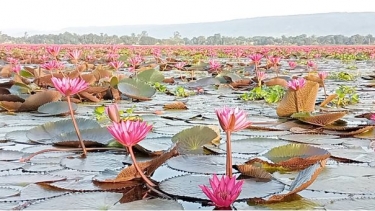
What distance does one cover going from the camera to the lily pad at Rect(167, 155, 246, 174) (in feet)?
4.86

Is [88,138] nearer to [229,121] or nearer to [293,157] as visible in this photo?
[293,157]

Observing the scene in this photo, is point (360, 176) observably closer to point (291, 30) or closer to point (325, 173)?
point (325, 173)

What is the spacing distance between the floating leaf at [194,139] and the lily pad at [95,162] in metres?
0.21

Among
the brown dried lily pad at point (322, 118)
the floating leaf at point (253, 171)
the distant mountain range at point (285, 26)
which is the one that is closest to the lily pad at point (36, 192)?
the floating leaf at point (253, 171)

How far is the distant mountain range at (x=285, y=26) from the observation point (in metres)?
121

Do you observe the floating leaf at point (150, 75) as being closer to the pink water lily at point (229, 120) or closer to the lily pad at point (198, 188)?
the lily pad at point (198, 188)

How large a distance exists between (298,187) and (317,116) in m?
1.12

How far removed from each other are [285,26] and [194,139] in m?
138

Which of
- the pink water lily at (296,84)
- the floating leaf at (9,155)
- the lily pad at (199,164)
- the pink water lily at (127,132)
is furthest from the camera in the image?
the pink water lily at (296,84)

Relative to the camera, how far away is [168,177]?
56.9 inches

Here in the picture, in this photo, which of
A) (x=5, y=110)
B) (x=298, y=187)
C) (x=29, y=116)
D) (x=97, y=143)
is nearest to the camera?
(x=298, y=187)

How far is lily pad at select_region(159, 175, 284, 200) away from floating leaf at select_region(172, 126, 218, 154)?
357 millimetres

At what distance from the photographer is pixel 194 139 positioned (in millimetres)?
1750

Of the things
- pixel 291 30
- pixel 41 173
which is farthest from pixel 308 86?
pixel 291 30
